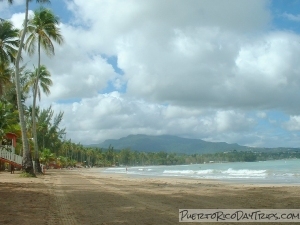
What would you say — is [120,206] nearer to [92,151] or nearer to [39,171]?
[39,171]

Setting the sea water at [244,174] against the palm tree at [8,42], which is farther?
the sea water at [244,174]

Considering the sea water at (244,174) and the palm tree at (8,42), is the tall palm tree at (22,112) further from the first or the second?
the sea water at (244,174)

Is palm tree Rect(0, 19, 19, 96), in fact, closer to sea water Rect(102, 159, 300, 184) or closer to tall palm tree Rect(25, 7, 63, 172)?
tall palm tree Rect(25, 7, 63, 172)

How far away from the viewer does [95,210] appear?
978cm

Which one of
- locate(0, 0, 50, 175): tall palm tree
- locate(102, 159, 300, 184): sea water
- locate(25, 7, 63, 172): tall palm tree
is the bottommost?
locate(102, 159, 300, 184): sea water

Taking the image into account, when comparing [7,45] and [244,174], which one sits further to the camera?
[244,174]

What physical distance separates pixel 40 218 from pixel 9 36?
1712cm

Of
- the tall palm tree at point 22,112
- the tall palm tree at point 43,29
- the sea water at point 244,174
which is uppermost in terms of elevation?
the tall palm tree at point 43,29

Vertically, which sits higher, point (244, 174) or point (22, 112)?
point (22, 112)

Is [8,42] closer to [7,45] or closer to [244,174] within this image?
[7,45]

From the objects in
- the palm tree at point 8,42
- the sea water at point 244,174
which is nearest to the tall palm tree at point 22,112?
the palm tree at point 8,42

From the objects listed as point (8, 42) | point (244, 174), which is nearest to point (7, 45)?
point (8, 42)

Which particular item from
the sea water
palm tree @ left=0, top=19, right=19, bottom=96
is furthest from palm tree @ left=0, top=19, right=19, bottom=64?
the sea water

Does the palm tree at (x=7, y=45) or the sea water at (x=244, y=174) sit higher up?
the palm tree at (x=7, y=45)
